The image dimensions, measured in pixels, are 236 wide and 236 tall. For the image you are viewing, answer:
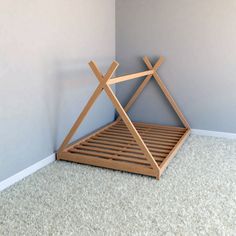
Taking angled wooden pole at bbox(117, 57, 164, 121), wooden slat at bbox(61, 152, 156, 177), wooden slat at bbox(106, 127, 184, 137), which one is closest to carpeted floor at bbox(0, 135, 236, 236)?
wooden slat at bbox(61, 152, 156, 177)

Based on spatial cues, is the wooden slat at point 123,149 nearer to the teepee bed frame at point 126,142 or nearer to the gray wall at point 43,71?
the teepee bed frame at point 126,142

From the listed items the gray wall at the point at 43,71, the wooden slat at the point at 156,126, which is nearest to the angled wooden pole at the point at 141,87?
the wooden slat at the point at 156,126

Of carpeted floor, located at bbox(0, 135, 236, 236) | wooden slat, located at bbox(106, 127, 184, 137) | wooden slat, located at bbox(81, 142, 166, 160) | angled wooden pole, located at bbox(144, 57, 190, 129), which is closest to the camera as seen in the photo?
carpeted floor, located at bbox(0, 135, 236, 236)

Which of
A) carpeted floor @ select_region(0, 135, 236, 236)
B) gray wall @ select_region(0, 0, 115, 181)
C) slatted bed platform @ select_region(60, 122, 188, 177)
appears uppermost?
gray wall @ select_region(0, 0, 115, 181)

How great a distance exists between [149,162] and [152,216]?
1.79ft

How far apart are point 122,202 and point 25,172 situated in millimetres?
764

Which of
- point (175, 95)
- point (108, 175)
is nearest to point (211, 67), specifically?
point (175, 95)

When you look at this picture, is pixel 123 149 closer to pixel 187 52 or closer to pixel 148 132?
pixel 148 132

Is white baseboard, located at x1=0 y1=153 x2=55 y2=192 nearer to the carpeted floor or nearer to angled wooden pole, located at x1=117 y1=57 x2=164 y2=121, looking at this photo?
the carpeted floor

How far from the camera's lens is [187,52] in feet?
9.86

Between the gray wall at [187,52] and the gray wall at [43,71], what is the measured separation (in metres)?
0.38

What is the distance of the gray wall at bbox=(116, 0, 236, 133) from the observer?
9.35ft

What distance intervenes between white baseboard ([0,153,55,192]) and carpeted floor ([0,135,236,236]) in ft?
0.15

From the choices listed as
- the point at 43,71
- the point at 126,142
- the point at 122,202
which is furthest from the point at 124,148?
the point at 43,71
